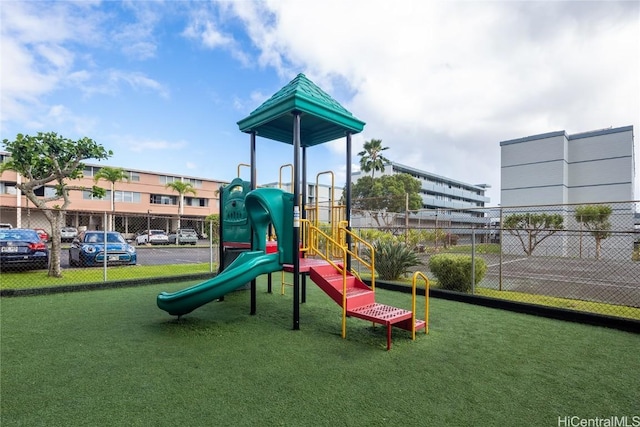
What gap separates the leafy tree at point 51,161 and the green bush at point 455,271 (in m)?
9.55

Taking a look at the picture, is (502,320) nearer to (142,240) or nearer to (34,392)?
(34,392)

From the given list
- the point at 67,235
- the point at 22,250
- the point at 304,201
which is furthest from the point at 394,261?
the point at 67,235

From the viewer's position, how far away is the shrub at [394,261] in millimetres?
9008

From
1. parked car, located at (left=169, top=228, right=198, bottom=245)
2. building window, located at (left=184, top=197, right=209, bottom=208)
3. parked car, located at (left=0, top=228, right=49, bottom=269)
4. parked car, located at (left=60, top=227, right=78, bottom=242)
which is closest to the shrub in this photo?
parked car, located at (left=0, top=228, right=49, bottom=269)

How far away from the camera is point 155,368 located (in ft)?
11.2

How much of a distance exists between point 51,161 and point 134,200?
1344 inches

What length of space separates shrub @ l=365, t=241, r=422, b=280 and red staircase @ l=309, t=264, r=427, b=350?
380 centimetres

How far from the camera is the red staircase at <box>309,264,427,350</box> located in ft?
14.4

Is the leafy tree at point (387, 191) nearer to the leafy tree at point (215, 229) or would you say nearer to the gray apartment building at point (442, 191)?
the gray apartment building at point (442, 191)

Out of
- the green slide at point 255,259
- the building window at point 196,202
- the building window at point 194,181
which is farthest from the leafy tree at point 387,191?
the green slide at point 255,259

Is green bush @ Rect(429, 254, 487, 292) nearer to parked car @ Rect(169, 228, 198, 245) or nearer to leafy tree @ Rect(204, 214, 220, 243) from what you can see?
leafy tree @ Rect(204, 214, 220, 243)

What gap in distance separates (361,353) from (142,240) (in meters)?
27.2

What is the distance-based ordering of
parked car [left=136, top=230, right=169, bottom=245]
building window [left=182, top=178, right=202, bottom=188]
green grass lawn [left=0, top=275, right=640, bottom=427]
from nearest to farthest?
green grass lawn [left=0, top=275, right=640, bottom=427] → parked car [left=136, top=230, right=169, bottom=245] → building window [left=182, top=178, right=202, bottom=188]

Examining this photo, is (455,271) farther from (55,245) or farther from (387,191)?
(387,191)
